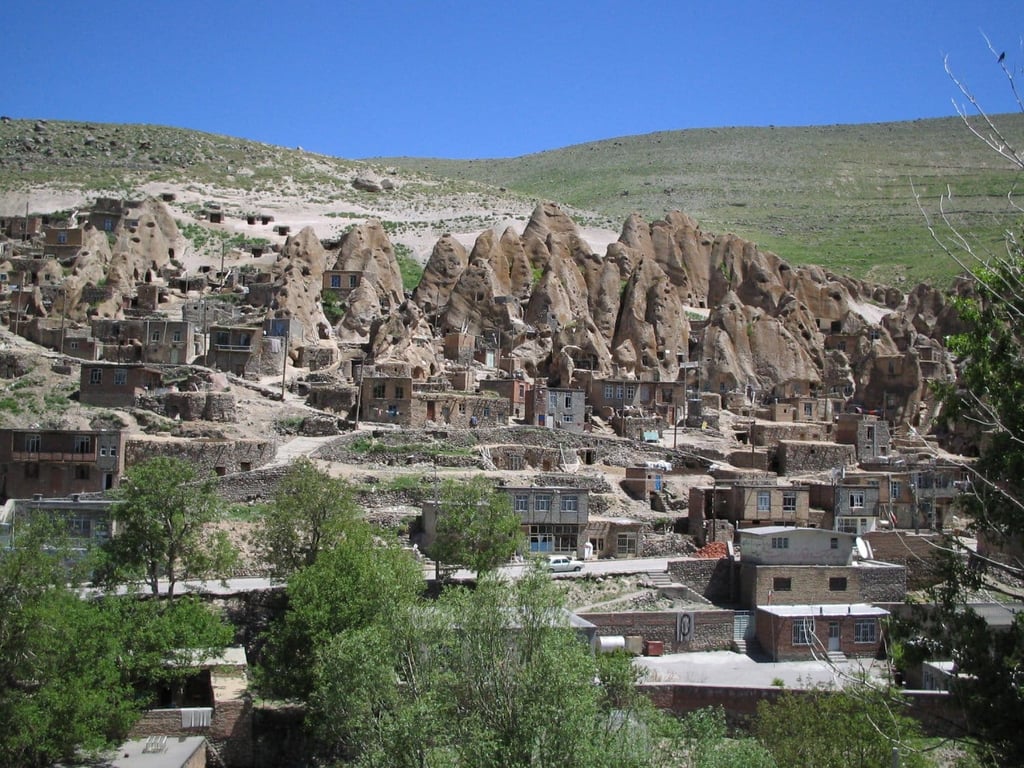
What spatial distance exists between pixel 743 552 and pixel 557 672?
19386mm

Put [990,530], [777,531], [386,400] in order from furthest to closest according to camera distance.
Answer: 1. [386,400]
2. [777,531]
3. [990,530]

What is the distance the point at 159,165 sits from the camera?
112 meters

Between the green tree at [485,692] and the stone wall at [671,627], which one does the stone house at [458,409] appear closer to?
the stone wall at [671,627]

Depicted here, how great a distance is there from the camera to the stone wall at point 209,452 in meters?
39.8

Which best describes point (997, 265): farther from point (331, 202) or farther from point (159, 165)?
point (159, 165)

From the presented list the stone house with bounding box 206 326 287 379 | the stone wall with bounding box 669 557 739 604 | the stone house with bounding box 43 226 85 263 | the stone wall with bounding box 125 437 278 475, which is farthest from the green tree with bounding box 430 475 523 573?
the stone house with bounding box 43 226 85 263

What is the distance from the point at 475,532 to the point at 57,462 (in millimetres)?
13507

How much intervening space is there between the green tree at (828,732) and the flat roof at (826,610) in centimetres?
717

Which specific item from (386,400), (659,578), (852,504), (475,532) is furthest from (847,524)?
(386,400)

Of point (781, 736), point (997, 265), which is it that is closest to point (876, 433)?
point (781, 736)

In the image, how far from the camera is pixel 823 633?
34.7m

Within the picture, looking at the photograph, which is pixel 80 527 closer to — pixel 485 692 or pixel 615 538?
pixel 615 538

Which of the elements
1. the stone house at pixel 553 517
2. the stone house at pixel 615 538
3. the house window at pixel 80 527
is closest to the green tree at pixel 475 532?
the stone house at pixel 553 517

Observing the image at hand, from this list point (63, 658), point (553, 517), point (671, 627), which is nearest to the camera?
point (63, 658)
